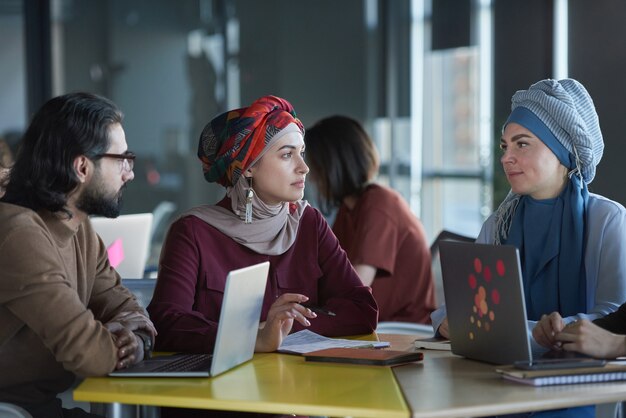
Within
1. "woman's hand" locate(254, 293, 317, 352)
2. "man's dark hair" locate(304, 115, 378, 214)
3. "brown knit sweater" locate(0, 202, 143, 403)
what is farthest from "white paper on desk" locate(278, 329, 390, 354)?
"man's dark hair" locate(304, 115, 378, 214)

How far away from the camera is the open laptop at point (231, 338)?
225 cm

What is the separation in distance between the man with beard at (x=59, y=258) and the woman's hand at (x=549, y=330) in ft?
3.38

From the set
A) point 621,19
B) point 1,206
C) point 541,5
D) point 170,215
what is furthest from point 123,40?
point 1,206

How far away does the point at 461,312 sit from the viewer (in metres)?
2.46

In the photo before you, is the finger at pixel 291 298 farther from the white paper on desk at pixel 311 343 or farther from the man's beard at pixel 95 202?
the man's beard at pixel 95 202

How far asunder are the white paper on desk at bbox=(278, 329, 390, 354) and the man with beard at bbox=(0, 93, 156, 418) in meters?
0.39

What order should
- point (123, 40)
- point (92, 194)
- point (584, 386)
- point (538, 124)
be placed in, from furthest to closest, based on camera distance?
point (123, 40) < point (538, 124) < point (92, 194) < point (584, 386)

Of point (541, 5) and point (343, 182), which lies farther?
point (541, 5)

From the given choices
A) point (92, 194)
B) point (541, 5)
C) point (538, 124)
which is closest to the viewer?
point (92, 194)

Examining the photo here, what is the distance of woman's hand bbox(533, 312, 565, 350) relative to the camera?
2.45 metres

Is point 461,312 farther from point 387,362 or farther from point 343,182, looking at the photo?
point 343,182

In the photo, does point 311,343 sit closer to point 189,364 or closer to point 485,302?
point 189,364

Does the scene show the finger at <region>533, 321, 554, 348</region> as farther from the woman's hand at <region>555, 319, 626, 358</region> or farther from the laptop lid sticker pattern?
the laptop lid sticker pattern

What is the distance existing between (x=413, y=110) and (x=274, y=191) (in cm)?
456
